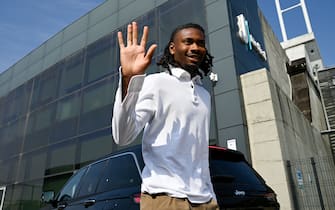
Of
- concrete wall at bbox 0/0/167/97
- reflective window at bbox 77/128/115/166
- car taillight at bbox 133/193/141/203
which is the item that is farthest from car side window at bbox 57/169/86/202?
concrete wall at bbox 0/0/167/97

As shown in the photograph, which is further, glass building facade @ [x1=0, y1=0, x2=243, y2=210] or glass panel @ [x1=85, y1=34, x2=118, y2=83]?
glass panel @ [x1=85, y1=34, x2=118, y2=83]

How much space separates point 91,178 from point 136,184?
45.8 inches

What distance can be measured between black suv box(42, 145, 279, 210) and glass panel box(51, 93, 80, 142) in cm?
787

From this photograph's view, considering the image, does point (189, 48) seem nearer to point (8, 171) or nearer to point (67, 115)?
point (67, 115)

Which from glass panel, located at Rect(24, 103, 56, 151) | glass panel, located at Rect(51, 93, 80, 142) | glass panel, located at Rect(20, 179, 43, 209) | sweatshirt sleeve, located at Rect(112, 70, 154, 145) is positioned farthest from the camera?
glass panel, located at Rect(24, 103, 56, 151)

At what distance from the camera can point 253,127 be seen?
260 inches

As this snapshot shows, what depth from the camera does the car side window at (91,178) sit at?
3338 millimetres

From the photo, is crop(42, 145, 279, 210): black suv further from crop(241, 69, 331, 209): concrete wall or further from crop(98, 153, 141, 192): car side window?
crop(241, 69, 331, 209): concrete wall

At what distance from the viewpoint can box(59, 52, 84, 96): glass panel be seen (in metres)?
11.9

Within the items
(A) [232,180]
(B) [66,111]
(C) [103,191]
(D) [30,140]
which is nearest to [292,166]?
(A) [232,180]

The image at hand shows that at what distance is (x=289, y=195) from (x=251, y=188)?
3.43 metres

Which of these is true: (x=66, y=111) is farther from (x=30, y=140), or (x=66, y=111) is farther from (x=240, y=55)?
(x=240, y=55)

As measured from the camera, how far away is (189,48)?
4.71 ft

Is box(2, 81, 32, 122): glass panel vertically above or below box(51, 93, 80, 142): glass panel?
above
